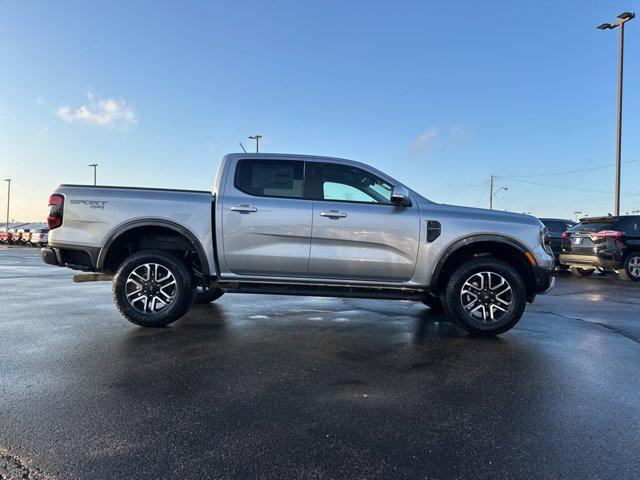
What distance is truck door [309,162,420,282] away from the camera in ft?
16.6

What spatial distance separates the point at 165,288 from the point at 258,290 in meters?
1.11

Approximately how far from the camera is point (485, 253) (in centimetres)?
536

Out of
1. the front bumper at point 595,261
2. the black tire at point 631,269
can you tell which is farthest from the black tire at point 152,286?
the black tire at point 631,269

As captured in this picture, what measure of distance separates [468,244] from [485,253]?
1.46ft

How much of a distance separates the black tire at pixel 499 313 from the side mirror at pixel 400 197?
1000 mm

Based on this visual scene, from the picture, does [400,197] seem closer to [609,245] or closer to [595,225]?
[609,245]

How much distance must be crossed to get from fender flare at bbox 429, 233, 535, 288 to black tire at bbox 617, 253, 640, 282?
8305 mm

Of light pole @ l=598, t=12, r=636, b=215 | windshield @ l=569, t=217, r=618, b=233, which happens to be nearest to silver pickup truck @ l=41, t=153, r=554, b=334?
windshield @ l=569, t=217, r=618, b=233

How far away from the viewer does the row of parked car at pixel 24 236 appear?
94.2ft

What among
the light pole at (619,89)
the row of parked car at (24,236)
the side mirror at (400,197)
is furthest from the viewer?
the row of parked car at (24,236)

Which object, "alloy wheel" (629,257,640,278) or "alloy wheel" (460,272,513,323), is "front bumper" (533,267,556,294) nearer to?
"alloy wheel" (460,272,513,323)

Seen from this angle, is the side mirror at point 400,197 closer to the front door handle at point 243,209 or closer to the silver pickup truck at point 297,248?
the silver pickup truck at point 297,248

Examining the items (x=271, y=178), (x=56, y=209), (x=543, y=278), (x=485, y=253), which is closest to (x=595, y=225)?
(x=543, y=278)

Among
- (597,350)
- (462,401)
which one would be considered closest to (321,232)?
(462,401)
